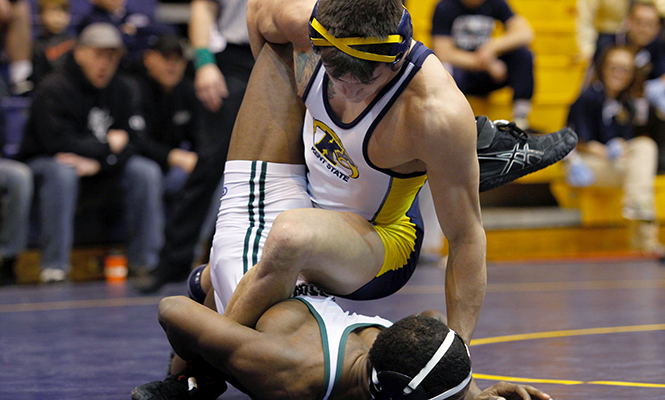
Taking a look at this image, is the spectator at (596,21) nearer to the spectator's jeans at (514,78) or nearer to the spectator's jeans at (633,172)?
the spectator's jeans at (633,172)

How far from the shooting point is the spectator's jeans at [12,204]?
565cm

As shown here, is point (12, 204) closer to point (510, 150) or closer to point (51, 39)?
point (51, 39)

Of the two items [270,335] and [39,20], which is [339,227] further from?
[39,20]

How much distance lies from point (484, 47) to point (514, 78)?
0.45m

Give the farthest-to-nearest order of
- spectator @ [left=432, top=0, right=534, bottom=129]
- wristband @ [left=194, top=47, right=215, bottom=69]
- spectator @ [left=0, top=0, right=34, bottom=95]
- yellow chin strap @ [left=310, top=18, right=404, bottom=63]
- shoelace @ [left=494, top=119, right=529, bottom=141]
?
spectator @ [left=432, top=0, right=534, bottom=129], spectator @ [left=0, top=0, right=34, bottom=95], wristband @ [left=194, top=47, right=215, bottom=69], shoelace @ [left=494, top=119, right=529, bottom=141], yellow chin strap @ [left=310, top=18, right=404, bottom=63]

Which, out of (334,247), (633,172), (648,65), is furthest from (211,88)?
(648,65)

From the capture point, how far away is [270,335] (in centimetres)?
218

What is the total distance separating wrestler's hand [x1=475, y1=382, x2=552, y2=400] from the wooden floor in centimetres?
23

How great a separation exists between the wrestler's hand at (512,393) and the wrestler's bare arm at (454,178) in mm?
183

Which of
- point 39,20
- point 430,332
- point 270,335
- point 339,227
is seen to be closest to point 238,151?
point 339,227

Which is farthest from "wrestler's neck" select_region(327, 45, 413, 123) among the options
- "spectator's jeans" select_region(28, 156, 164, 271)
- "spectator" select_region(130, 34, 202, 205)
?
"spectator" select_region(130, 34, 202, 205)

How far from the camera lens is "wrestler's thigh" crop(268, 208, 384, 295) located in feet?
7.49

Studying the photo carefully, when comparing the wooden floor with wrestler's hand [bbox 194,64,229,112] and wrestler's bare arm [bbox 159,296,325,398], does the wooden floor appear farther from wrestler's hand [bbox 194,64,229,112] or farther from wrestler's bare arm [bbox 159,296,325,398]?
wrestler's hand [bbox 194,64,229,112]

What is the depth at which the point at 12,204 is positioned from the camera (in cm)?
565
